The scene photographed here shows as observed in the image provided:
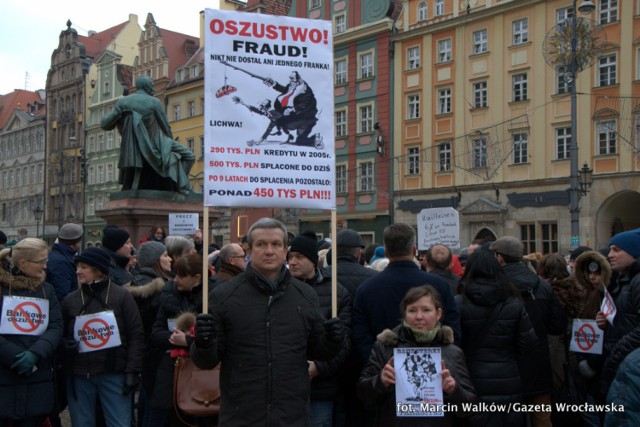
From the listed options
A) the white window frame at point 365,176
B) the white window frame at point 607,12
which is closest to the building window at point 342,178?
the white window frame at point 365,176

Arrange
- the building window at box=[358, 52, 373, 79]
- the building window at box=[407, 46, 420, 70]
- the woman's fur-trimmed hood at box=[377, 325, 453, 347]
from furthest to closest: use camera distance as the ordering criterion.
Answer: the building window at box=[358, 52, 373, 79], the building window at box=[407, 46, 420, 70], the woman's fur-trimmed hood at box=[377, 325, 453, 347]

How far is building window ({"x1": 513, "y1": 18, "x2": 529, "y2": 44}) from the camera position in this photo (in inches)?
1147

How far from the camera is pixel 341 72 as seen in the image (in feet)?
119

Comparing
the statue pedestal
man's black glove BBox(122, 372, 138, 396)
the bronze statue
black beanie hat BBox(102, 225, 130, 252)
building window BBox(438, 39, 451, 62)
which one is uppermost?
building window BBox(438, 39, 451, 62)

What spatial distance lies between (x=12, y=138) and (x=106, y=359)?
217 feet

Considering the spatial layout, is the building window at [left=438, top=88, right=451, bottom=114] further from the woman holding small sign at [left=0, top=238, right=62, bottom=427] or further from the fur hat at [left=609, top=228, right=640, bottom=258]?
the woman holding small sign at [left=0, top=238, right=62, bottom=427]

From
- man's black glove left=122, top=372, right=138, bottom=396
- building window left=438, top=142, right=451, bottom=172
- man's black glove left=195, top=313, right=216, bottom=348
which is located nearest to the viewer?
man's black glove left=195, top=313, right=216, bottom=348

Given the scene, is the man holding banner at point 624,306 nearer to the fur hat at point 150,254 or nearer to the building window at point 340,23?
the fur hat at point 150,254

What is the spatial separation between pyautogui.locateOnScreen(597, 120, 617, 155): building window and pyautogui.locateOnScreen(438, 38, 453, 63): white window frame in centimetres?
783

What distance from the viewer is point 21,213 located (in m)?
62.9

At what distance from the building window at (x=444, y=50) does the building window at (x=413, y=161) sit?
4145 millimetres

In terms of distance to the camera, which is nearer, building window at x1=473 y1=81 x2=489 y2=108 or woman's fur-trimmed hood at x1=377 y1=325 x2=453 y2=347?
woman's fur-trimmed hood at x1=377 y1=325 x2=453 y2=347

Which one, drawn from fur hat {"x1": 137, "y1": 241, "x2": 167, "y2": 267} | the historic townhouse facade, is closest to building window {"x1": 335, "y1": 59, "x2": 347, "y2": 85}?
the historic townhouse facade

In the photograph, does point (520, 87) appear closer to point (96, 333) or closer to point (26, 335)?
point (96, 333)
